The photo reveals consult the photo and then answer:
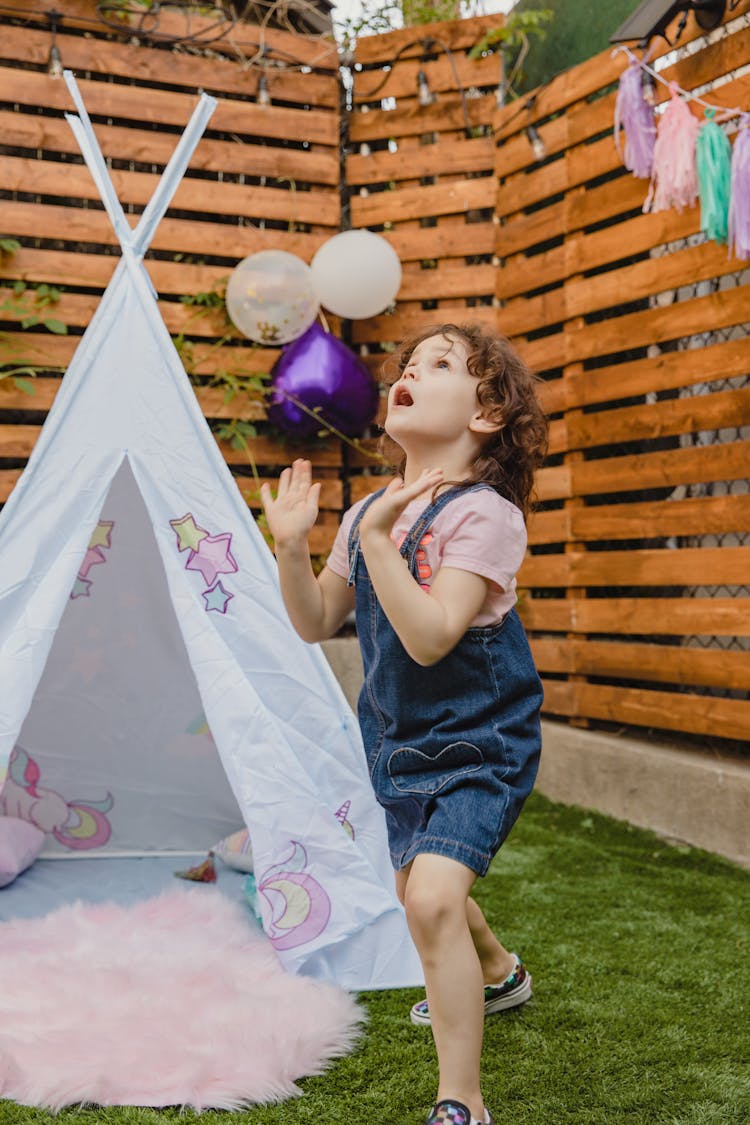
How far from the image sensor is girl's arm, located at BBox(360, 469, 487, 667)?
1.31 meters

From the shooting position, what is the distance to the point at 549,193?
361cm

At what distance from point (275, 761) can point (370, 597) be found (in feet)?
1.95

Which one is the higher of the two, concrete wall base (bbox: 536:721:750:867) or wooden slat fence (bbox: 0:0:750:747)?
wooden slat fence (bbox: 0:0:750:747)

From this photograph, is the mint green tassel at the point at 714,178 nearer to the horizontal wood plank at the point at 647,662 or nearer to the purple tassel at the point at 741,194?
the purple tassel at the point at 741,194

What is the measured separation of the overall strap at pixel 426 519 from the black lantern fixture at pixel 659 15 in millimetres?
1854

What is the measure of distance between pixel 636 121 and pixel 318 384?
4.33ft

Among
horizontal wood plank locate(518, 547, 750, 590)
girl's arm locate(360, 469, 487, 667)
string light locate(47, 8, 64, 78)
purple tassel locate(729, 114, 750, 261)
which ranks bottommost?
horizontal wood plank locate(518, 547, 750, 590)

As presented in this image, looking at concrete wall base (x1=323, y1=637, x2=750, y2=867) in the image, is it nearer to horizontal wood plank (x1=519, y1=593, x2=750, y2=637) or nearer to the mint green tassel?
horizontal wood plank (x1=519, y1=593, x2=750, y2=637)

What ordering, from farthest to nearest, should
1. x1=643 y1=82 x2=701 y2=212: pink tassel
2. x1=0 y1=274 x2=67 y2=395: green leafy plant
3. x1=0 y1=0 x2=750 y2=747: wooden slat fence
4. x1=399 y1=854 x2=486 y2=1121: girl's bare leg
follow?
1. x1=0 y1=274 x2=67 y2=395: green leafy plant
2. x1=0 y1=0 x2=750 y2=747: wooden slat fence
3. x1=643 y1=82 x2=701 y2=212: pink tassel
4. x1=399 y1=854 x2=486 y2=1121: girl's bare leg

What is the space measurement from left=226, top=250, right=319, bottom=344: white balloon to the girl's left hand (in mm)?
2394

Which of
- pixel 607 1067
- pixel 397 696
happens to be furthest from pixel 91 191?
pixel 607 1067

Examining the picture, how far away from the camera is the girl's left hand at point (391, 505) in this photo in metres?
1.30

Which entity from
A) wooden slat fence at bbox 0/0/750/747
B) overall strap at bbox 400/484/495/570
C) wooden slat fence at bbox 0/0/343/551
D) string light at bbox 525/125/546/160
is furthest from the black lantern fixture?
overall strap at bbox 400/484/495/570

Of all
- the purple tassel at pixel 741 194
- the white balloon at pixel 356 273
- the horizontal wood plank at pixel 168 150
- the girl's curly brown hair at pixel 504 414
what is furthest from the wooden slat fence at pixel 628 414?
the girl's curly brown hair at pixel 504 414
